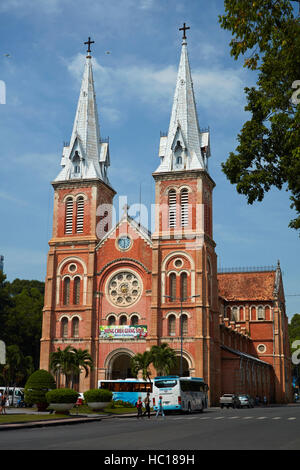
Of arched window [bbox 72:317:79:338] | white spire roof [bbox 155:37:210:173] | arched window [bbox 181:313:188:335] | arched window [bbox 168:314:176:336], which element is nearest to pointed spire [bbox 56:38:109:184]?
white spire roof [bbox 155:37:210:173]

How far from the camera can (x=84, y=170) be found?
212ft

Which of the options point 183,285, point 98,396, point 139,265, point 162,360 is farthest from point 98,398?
point 139,265

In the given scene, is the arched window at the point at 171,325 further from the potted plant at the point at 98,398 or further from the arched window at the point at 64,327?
the potted plant at the point at 98,398

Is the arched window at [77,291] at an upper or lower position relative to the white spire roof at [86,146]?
lower

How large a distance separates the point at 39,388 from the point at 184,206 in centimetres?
2602

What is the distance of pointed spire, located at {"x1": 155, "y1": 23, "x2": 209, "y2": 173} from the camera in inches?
2434

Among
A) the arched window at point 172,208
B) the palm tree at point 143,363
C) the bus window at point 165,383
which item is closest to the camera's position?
the bus window at point 165,383

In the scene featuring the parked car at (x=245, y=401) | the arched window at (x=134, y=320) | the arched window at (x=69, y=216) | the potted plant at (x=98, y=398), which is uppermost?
the arched window at (x=69, y=216)

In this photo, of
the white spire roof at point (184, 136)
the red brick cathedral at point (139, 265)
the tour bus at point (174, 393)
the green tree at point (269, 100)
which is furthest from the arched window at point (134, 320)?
A: the green tree at point (269, 100)

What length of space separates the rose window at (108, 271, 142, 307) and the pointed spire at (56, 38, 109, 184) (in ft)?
37.4

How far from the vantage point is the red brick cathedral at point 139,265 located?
187 feet

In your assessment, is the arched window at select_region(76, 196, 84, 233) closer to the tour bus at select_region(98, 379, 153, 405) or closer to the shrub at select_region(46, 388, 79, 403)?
the tour bus at select_region(98, 379, 153, 405)

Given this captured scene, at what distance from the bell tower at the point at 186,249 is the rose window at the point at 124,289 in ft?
8.66
